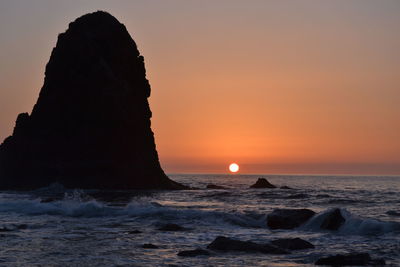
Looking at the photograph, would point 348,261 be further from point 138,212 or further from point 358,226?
point 138,212

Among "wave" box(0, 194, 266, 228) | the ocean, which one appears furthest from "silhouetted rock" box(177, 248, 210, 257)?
→ "wave" box(0, 194, 266, 228)

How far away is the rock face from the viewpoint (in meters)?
80.2

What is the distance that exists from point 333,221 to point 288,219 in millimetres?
2447

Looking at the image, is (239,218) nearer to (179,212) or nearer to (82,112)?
(179,212)

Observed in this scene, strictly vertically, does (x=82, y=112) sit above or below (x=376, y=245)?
above

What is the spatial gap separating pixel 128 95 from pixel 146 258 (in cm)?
7119

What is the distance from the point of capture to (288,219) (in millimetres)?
27719

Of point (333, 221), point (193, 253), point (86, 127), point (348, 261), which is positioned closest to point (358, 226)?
point (333, 221)

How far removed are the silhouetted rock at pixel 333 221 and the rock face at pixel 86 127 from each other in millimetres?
55063

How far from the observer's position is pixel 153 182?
274 feet

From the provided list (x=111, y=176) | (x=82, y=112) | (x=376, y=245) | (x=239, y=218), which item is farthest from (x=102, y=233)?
(x=82, y=112)

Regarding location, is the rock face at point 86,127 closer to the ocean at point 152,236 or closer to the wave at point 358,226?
the ocean at point 152,236

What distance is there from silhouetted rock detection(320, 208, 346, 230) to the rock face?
55.1m

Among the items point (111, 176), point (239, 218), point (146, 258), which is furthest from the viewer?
point (111, 176)
